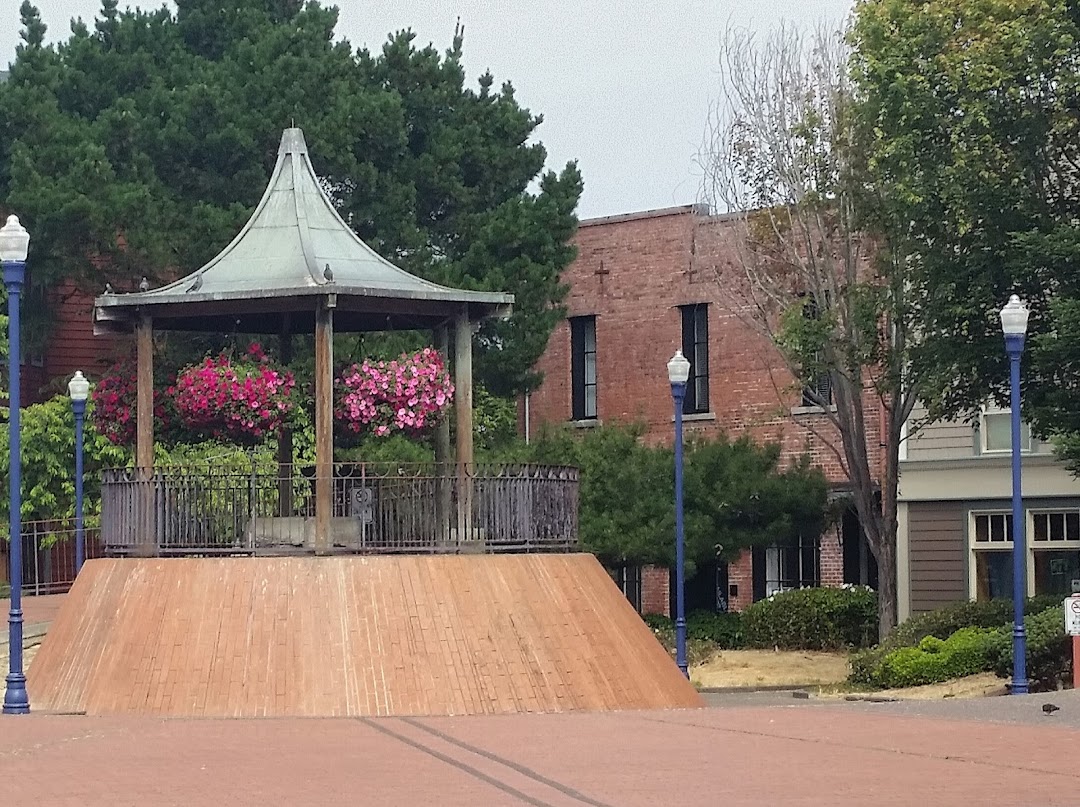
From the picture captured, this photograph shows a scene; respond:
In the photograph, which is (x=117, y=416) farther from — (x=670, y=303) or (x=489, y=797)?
(x=670, y=303)

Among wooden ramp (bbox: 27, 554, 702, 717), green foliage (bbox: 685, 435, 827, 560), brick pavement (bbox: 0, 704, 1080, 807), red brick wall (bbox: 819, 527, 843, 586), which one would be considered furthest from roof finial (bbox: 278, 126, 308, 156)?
red brick wall (bbox: 819, 527, 843, 586)

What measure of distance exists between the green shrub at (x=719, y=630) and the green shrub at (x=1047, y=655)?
425 inches

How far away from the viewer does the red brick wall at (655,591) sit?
41.1m

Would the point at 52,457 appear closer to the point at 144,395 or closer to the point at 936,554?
the point at 936,554

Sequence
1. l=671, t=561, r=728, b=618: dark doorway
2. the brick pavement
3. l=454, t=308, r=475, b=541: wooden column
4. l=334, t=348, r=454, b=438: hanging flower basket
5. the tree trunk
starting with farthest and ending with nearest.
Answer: l=671, t=561, r=728, b=618: dark doorway → the tree trunk → l=454, t=308, r=475, b=541: wooden column → l=334, t=348, r=454, b=438: hanging flower basket → the brick pavement

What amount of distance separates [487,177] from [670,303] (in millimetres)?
5021

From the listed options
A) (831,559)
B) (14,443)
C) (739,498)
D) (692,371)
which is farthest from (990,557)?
(14,443)

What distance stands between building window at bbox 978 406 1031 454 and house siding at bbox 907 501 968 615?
1.28 meters

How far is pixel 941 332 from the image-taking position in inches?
1134

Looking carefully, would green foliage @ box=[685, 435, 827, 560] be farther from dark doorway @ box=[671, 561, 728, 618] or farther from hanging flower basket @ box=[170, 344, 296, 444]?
hanging flower basket @ box=[170, 344, 296, 444]

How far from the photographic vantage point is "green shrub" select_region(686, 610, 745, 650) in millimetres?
36125

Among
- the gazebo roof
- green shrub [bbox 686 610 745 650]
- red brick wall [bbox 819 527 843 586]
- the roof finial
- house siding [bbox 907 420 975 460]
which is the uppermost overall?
the roof finial

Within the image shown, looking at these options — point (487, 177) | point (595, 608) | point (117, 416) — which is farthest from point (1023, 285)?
point (487, 177)

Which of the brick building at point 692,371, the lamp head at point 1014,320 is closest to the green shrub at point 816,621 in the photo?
the brick building at point 692,371
